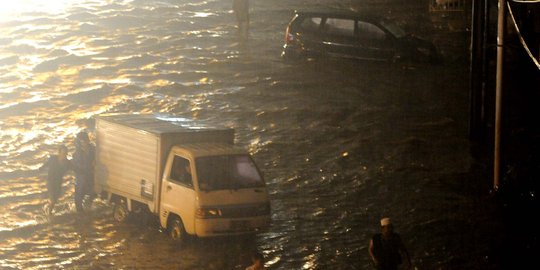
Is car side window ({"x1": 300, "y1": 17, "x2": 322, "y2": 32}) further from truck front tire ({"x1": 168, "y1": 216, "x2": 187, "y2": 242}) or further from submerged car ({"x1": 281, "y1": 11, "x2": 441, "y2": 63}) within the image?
truck front tire ({"x1": 168, "y1": 216, "x2": 187, "y2": 242})

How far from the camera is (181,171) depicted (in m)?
19.3

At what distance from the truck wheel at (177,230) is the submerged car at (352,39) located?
1414cm

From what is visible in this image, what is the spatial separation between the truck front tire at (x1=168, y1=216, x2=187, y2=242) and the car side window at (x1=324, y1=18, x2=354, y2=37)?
14319 millimetres

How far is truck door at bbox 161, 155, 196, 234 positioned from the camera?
18.8 metres

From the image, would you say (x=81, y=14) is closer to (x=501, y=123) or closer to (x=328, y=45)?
(x=328, y=45)

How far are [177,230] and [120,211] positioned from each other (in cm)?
206

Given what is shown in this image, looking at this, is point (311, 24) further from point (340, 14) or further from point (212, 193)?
point (212, 193)

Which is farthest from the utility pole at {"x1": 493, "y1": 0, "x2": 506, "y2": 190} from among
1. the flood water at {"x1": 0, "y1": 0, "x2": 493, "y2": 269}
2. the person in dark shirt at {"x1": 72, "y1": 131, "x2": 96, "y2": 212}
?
the person in dark shirt at {"x1": 72, "y1": 131, "x2": 96, "y2": 212}

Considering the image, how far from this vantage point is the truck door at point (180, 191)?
61.7 ft

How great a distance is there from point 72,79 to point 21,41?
5.14 m

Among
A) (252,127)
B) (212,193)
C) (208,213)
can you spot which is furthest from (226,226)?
(252,127)

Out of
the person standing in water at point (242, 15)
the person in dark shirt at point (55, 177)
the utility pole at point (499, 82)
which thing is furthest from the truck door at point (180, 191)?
the person standing in water at point (242, 15)

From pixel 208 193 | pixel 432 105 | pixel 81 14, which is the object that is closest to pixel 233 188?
pixel 208 193

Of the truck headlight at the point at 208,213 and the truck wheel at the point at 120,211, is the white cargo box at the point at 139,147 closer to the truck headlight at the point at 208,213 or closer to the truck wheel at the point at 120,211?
the truck wheel at the point at 120,211
